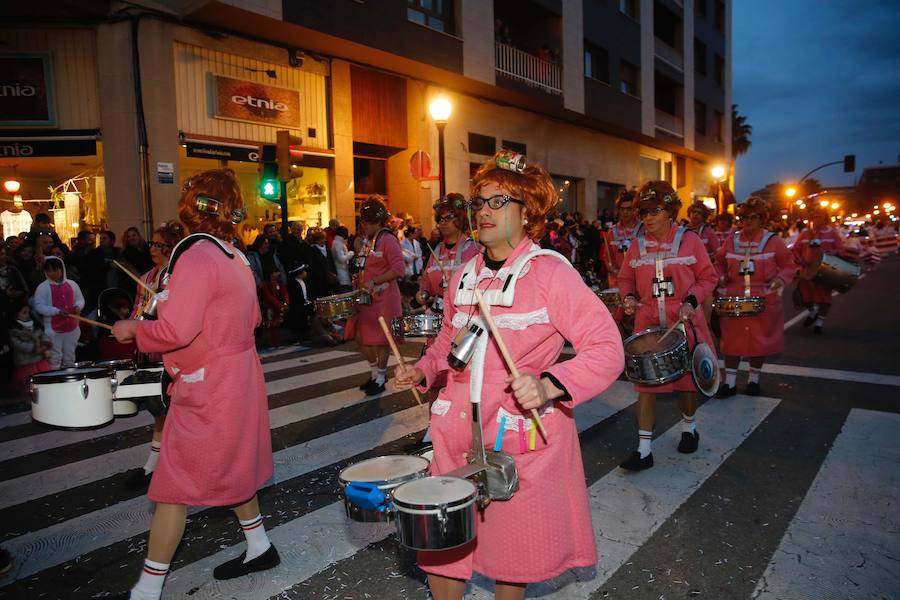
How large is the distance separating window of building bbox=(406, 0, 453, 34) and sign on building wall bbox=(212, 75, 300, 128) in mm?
4703

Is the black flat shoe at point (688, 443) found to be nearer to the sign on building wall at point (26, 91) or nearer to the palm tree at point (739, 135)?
the sign on building wall at point (26, 91)

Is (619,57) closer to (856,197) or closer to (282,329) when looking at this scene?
(282,329)

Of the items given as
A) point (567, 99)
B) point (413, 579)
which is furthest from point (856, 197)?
point (413, 579)

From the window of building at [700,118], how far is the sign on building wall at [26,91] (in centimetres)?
3322

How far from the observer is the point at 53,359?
26.1ft

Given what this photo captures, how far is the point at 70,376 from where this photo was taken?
3.56 meters

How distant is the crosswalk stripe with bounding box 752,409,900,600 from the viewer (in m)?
3.20

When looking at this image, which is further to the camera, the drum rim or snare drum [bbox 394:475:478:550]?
the drum rim

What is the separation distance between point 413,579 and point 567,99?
22341 millimetres

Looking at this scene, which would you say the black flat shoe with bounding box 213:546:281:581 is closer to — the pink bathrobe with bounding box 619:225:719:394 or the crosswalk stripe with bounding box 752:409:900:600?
the crosswalk stripe with bounding box 752:409:900:600

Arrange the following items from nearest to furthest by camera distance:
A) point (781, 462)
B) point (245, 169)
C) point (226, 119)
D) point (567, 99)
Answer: point (781, 462) → point (226, 119) → point (245, 169) → point (567, 99)

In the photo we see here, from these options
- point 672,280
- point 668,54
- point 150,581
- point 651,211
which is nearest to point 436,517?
point 150,581

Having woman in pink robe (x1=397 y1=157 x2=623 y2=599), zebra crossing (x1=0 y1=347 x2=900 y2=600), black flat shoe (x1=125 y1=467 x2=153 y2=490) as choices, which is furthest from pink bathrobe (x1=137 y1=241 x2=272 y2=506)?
black flat shoe (x1=125 y1=467 x2=153 y2=490)

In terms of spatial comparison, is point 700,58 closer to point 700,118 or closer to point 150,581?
point 700,118
